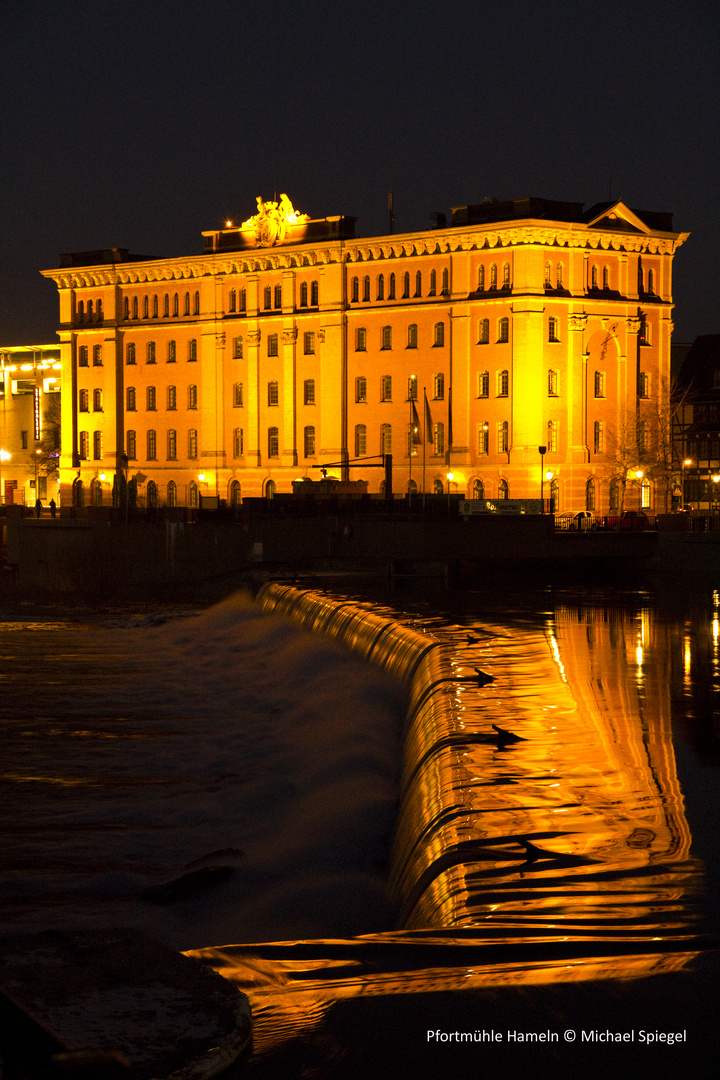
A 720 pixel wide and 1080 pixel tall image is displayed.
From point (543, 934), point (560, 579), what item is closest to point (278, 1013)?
point (543, 934)

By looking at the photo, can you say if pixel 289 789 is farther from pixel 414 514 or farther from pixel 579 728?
pixel 414 514

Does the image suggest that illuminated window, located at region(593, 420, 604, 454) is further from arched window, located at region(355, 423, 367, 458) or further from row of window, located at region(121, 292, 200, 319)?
row of window, located at region(121, 292, 200, 319)

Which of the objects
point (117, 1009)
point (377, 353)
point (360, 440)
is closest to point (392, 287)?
point (377, 353)

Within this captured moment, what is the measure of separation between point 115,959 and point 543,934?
2.38 metres

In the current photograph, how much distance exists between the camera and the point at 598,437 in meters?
71.4

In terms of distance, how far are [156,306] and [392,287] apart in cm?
1777

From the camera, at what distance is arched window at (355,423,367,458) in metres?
75.6

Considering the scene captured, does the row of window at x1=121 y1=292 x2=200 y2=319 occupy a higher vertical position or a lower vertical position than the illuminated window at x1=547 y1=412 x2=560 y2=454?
higher

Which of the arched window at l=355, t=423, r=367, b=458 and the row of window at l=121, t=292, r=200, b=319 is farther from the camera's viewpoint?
the row of window at l=121, t=292, r=200, b=319

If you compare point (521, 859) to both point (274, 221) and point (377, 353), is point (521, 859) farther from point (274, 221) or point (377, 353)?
point (274, 221)

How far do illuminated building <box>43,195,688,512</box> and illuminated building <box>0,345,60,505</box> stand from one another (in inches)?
392

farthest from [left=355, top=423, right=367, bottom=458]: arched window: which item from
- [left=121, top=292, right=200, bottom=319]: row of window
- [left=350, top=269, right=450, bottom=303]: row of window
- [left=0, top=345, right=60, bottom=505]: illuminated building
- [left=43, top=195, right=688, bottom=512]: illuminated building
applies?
[left=0, top=345, right=60, bottom=505]: illuminated building

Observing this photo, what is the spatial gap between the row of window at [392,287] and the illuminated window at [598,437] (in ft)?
36.8

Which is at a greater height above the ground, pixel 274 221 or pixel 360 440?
pixel 274 221
